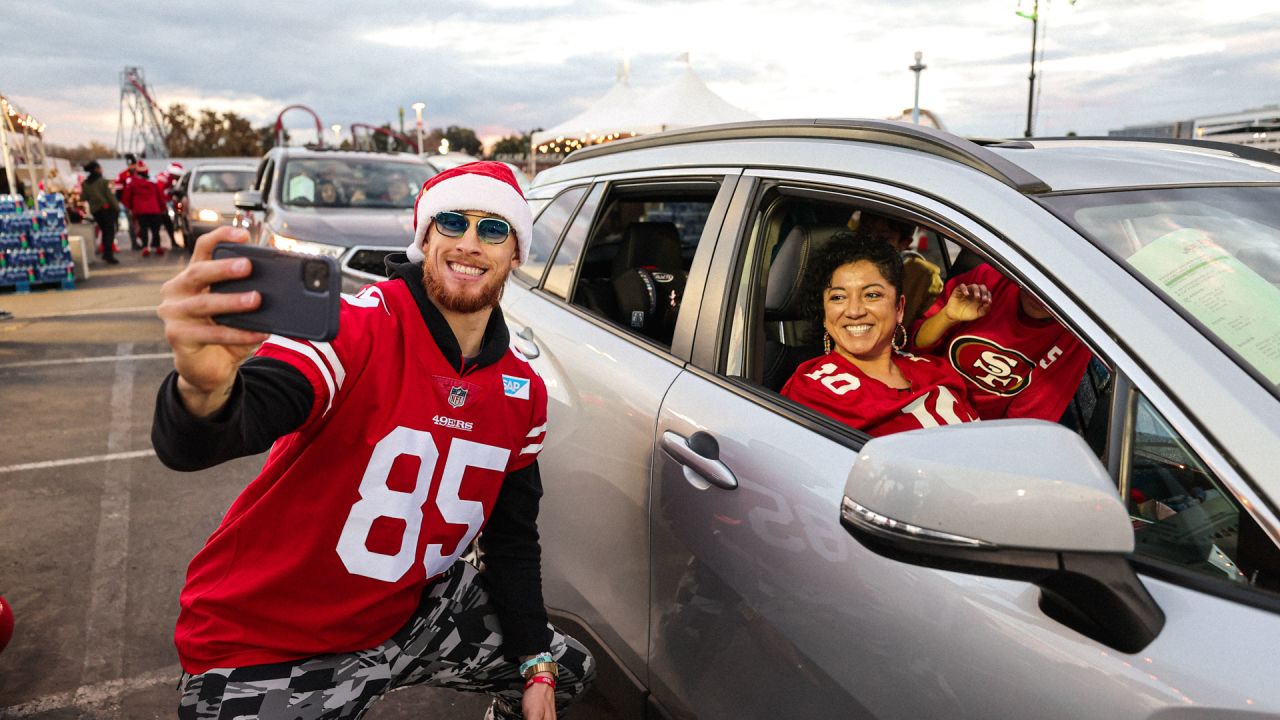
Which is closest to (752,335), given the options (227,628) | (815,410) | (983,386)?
(815,410)

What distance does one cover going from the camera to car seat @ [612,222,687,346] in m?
2.85

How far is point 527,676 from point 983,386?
1.38 meters

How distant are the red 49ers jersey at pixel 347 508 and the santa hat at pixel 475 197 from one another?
0.22m

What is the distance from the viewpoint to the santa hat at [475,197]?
6.50 ft

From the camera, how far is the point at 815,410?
1.87 m

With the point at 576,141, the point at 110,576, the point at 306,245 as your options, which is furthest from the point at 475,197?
the point at 576,141

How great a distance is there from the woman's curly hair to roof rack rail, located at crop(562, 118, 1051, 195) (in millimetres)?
383

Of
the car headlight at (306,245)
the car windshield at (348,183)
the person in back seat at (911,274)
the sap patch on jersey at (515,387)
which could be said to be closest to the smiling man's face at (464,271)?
the sap patch on jersey at (515,387)

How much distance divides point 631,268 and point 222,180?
16619 mm

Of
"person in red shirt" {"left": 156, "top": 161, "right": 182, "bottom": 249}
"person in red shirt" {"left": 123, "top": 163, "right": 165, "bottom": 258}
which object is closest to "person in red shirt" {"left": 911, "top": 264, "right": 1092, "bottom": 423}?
"person in red shirt" {"left": 123, "top": 163, "right": 165, "bottom": 258}

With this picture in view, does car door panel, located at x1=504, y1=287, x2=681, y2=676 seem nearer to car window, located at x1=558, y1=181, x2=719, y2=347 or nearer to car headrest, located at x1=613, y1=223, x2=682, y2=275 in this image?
car window, located at x1=558, y1=181, x2=719, y2=347

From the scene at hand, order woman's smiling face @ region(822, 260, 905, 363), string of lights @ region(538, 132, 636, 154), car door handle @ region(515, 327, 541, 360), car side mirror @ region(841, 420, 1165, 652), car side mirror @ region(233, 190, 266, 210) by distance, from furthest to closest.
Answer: string of lights @ region(538, 132, 636, 154), car side mirror @ region(233, 190, 266, 210), car door handle @ region(515, 327, 541, 360), woman's smiling face @ region(822, 260, 905, 363), car side mirror @ region(841, 420, 1165, 652)

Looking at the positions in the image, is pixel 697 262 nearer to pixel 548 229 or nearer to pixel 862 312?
pixel 862 312

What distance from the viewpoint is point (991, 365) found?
2.31 m
